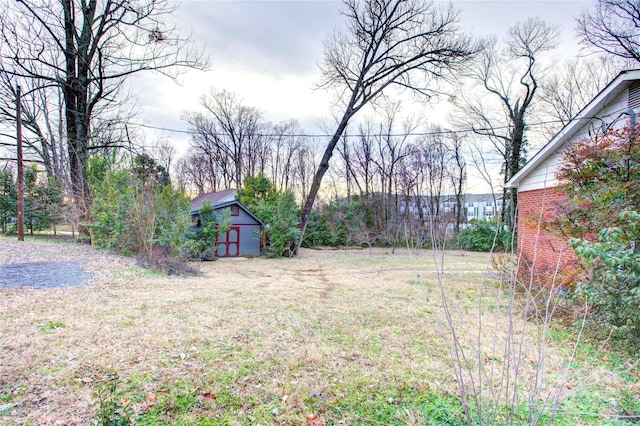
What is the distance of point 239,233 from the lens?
15.5m

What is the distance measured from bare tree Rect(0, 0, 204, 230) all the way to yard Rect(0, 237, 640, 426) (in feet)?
27.9

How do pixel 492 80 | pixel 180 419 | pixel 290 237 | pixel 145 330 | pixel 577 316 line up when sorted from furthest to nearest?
pixel 492 80 → pixel 290 237 → pixel 577 316 → pixel 145 330 → pixel 180 419

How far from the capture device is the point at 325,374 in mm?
3008

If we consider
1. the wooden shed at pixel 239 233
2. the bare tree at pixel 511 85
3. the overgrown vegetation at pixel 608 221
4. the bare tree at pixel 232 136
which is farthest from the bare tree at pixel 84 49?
the bare tree at pixel 232 136

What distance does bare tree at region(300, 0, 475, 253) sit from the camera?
1344 cm

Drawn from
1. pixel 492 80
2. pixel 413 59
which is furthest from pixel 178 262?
pixel 492 80

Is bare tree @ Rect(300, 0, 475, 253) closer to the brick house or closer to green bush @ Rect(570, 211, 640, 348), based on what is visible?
the brick house

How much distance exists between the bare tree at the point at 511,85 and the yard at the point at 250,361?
15.0 metres

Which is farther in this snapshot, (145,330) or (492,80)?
(492,80)

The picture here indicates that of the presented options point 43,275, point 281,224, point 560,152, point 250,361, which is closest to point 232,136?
point 281,224

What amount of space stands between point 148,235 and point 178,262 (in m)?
1.15

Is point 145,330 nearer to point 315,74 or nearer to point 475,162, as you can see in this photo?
point 315,74

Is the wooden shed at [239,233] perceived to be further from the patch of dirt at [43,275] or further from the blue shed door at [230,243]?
the patch of dirt at [43,275]

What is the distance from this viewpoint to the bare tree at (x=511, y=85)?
16.6 metres
